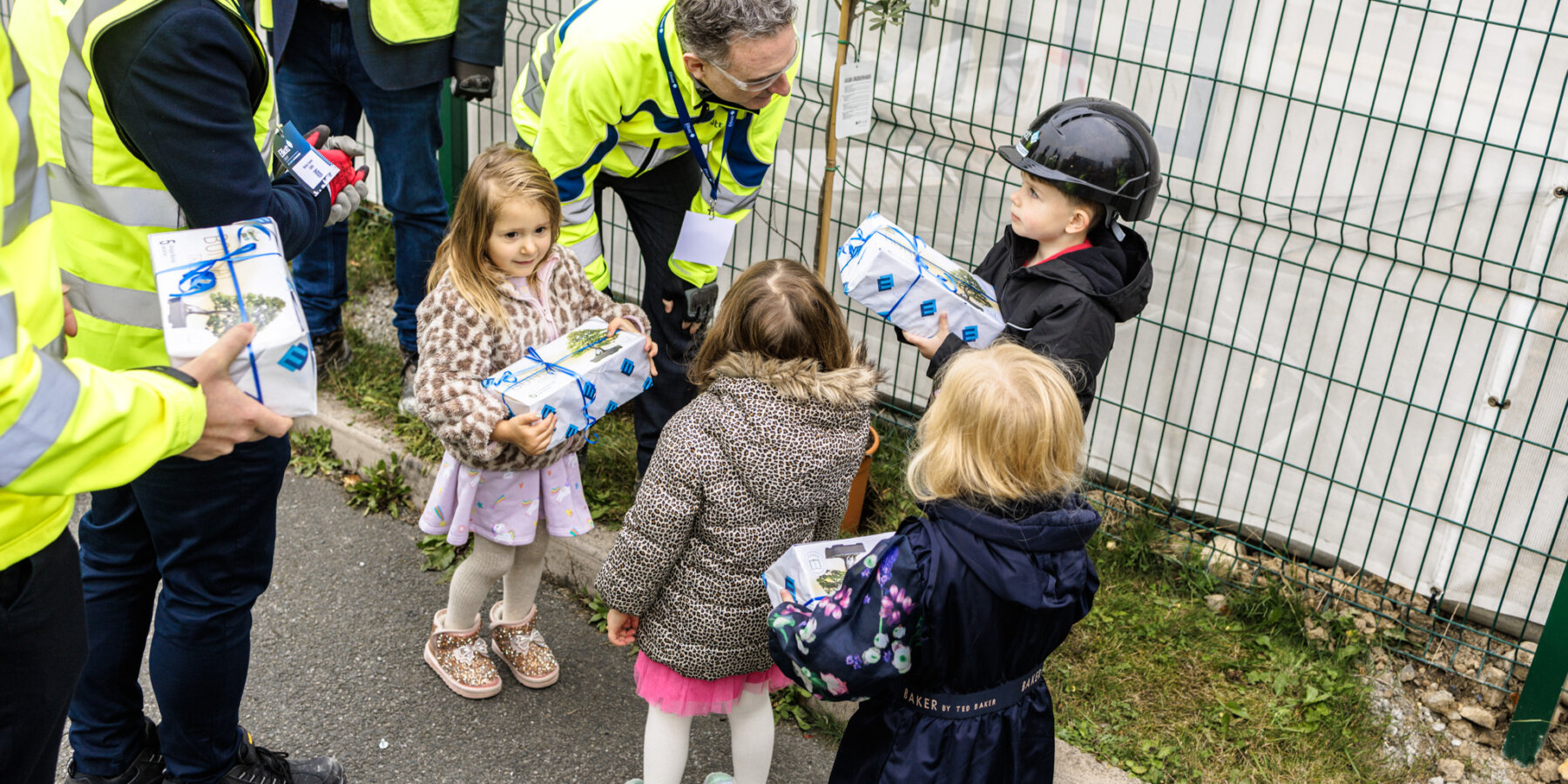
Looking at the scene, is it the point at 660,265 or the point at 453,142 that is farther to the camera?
the point at 453,142

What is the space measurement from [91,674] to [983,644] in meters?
1.92

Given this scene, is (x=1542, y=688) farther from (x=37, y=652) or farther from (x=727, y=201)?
(x=37, y=652)

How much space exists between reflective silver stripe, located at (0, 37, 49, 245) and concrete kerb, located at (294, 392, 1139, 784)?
6.40ft

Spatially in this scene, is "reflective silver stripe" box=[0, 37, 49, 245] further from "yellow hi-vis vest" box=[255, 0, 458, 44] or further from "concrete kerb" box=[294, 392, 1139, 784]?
"yellow hi-vis vest" box=[255, 0, 458, 44]

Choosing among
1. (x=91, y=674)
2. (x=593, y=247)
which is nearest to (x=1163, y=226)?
(x=593, y=247)

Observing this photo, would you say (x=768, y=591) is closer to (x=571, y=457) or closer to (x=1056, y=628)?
(x=1056, y=628)

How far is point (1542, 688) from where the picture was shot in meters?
3.37

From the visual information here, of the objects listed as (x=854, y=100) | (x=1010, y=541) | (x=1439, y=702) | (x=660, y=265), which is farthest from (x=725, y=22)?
(x=1439, y=702)

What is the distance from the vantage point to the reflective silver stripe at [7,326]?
1605 mm

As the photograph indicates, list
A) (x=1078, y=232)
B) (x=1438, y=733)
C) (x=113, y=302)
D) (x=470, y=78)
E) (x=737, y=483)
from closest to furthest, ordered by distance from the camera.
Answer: (x=113, y=302) → (x=737, y=483) → (x=1078, y=232) → (x=1438, y=733) → (x=470, y=78)

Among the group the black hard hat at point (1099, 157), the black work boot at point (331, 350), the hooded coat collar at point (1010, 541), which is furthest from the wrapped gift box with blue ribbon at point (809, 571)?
the black work boot at point (331, 350)

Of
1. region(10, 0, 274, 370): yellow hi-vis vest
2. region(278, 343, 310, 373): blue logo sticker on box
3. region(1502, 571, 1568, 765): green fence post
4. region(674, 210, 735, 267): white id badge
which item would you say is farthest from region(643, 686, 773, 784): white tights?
region(1502, 571, 1568, 765): green fence post

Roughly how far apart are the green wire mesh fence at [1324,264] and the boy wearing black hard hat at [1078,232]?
0.86 meters

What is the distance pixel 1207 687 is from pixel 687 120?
2195 millimetres
